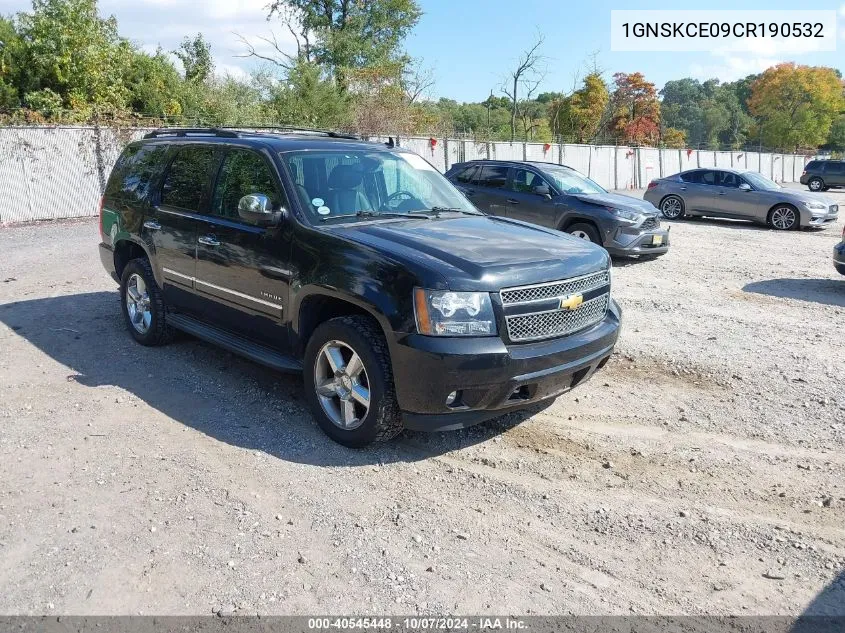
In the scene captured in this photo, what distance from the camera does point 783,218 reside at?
17.2 metres

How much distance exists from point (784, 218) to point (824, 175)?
23149 mm

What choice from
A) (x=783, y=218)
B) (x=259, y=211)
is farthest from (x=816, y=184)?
(x=259, y=211)

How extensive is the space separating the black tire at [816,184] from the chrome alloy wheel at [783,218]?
23122 millimetres

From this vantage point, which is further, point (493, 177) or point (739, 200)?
point (739, 200)

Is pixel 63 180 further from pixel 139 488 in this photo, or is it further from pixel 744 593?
pixel 744 593

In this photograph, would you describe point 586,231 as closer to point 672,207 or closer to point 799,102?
point 672,207

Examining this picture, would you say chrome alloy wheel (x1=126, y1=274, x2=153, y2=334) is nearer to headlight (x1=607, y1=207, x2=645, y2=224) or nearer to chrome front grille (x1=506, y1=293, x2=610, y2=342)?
chrome front grille (x1=506, y1=293, x2=610, y2=342)

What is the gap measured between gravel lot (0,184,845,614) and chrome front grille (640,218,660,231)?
4.98m

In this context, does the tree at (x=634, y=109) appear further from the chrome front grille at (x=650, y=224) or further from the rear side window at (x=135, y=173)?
the rear side window at (x=135, y=173)

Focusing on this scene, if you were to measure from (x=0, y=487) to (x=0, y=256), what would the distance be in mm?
8991

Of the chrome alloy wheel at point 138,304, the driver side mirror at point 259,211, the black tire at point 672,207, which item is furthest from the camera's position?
the black tire at point 672,207

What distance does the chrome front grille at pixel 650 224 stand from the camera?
37.7 feet

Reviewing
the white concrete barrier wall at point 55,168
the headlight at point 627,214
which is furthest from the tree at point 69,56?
the headlight at point 627,214

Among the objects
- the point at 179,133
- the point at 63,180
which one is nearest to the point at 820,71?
the point at 63,180
